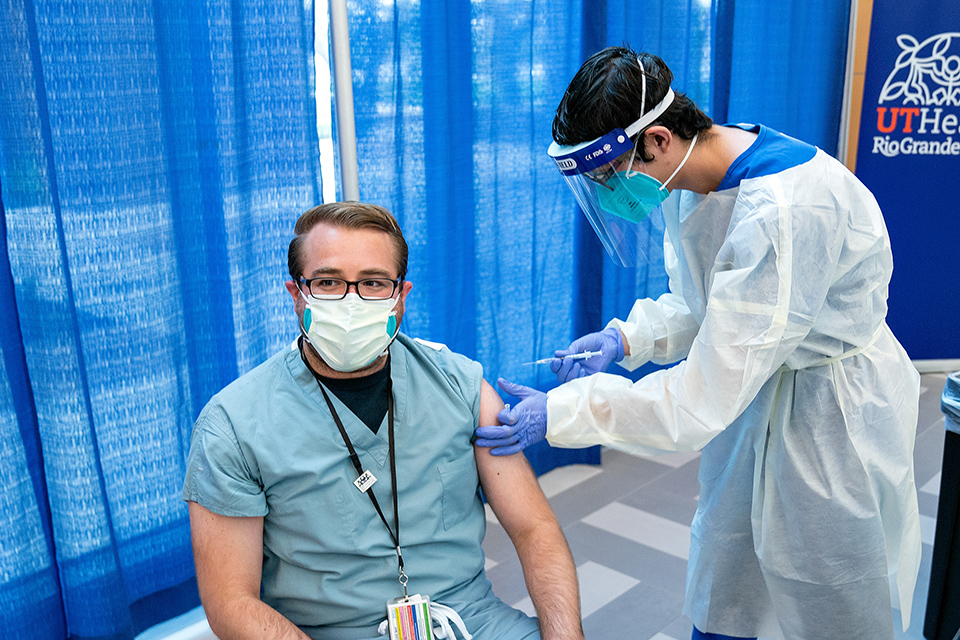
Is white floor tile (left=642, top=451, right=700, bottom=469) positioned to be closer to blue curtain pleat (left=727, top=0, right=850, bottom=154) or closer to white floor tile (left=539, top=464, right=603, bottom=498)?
white floor tile (left=539, top=464, right=603, bottom=498)

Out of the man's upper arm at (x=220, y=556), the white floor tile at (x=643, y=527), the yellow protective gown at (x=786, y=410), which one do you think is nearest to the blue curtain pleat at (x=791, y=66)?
the white floor tile at (x=643, y=527)

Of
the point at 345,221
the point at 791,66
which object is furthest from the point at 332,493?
the point at 791,66

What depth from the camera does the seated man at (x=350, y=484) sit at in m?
1.32

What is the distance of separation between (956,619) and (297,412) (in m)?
1.67

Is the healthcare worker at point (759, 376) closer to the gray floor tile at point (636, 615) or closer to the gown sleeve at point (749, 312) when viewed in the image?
the gown sleeve at point (749, 312)

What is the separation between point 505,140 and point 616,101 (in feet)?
4.21

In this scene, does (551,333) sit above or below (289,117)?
below

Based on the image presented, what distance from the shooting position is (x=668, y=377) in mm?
1483

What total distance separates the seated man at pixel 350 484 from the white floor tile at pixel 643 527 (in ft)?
3.81

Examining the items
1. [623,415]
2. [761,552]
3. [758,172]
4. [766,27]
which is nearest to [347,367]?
[623,415]

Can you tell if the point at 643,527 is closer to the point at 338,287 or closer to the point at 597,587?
the point at 597,587

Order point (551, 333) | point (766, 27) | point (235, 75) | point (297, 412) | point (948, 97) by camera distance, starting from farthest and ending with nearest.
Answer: point (948, 97), point (766, 27), point (551, 333), point (235, 75), point (297, 412)

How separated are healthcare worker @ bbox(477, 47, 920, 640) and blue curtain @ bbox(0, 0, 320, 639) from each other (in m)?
0.86

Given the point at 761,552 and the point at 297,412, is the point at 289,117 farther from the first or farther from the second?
the point at 761,552
